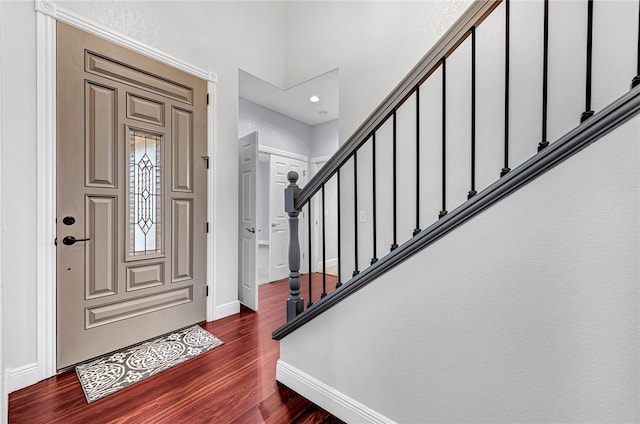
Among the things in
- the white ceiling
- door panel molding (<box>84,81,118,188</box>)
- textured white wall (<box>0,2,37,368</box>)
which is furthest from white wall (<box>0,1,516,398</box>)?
door panel molding (<box>84,81,118,188</box>)

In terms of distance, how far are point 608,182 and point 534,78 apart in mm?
1417

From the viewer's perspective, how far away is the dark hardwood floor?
144cm

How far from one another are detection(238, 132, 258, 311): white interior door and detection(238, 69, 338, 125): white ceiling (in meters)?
0.69

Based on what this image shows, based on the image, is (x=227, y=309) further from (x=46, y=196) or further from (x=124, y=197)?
(x=46, y=196)

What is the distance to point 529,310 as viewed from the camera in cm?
87

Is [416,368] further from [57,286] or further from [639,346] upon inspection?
[57,286]

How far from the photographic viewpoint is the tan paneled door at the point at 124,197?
185cm

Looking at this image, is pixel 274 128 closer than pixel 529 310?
No

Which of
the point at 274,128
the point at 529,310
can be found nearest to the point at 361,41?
the point at 274,128

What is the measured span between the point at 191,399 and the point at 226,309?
3.89 feet

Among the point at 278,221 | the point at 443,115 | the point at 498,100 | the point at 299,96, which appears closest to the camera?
the point at 443,115

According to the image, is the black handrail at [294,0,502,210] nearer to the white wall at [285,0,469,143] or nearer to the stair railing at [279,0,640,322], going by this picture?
the stair railing at [279,0,640,322]

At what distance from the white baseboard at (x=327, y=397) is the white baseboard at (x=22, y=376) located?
4.90ft

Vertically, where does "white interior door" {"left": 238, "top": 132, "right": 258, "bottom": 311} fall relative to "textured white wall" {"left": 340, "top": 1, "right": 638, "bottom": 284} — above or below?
below
